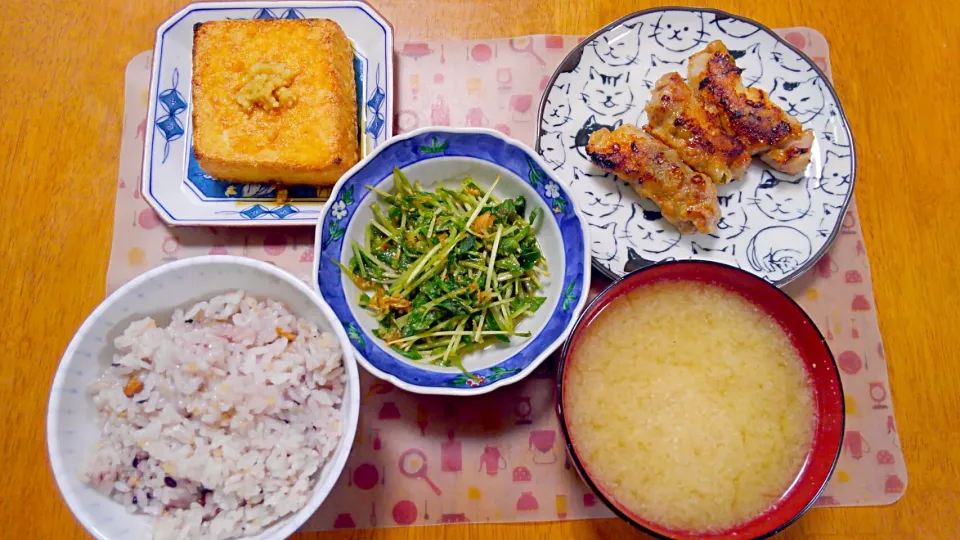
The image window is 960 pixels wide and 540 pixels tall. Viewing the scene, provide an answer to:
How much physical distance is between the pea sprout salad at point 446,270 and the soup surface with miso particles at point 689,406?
262 millimetres

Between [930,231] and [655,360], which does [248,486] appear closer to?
[655,360]

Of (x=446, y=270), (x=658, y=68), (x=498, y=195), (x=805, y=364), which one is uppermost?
(x=658, y=68)

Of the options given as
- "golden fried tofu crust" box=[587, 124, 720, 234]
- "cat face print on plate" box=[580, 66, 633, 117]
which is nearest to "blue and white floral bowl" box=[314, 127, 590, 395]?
"golden fried tofu crust" box=[587, 124, 720, 234]

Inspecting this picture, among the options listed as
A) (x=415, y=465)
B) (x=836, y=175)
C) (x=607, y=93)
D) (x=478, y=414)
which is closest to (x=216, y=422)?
(x=415, y=465)

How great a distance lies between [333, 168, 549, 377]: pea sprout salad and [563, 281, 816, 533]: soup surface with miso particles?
262 mm

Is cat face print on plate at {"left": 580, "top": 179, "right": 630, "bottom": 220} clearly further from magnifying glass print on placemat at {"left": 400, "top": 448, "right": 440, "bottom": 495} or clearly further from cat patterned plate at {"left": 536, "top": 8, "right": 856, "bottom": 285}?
magnifying glass print on placemat at {"left": 400, "top": 448, "right": 440, "bottom": 495}

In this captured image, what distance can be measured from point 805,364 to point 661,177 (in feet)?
2.05

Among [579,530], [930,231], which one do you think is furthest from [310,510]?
[930,231]

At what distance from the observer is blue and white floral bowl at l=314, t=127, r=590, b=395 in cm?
150

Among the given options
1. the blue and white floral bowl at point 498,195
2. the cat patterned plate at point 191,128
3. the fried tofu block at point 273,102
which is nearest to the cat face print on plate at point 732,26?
the blue and white floral bowl at point 498,195

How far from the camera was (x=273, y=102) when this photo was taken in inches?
67.8

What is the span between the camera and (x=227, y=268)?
4.49 feet

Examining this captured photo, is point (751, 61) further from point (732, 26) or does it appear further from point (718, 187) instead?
point (718, 187)

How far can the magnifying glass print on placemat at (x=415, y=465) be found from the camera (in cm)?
169
